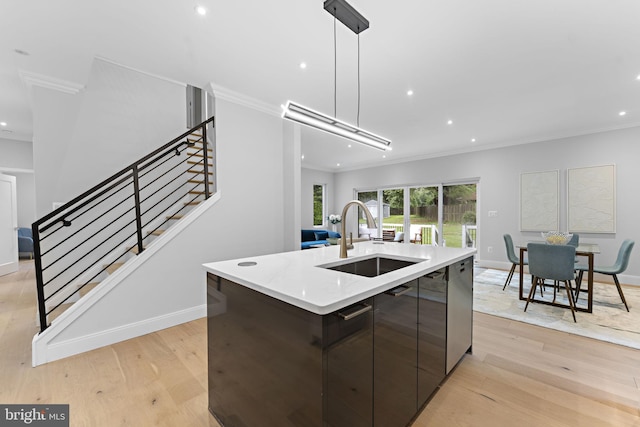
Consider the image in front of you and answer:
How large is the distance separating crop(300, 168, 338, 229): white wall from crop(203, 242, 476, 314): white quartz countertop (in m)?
6.32

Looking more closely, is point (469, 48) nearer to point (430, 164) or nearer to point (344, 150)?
point (344, 150)

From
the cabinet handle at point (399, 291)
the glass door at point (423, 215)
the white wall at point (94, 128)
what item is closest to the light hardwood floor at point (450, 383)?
the cabinet handle at point (399, 291)

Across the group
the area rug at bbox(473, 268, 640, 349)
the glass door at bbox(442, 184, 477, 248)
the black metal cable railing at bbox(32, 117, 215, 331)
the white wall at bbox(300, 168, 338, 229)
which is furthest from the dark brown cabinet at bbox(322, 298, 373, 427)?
the white wall at bbox(300, 168, 338, 229)

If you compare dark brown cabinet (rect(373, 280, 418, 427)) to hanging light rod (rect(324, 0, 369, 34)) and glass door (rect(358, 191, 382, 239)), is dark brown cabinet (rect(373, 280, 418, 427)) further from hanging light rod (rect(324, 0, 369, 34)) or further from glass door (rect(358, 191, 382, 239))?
glass door (rect(358, 191, 382, 239))

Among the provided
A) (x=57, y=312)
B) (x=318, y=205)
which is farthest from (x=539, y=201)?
(x=57, y=312)

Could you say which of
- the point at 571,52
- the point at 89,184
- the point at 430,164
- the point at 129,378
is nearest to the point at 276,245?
the point at 129,378

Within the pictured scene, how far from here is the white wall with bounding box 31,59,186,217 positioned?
3197 mm

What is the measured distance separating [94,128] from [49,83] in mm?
583

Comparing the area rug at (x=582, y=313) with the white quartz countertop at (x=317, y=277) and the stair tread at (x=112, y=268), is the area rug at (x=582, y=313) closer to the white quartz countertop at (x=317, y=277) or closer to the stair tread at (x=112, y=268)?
the white quartz countertop at (x=317, y=277)

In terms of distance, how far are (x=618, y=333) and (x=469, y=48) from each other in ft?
10.5

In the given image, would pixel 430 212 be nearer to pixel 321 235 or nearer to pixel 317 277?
pixel 321 235

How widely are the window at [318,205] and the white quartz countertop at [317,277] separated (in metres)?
6.86

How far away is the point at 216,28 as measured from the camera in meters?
2.23

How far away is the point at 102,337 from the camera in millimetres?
2457
